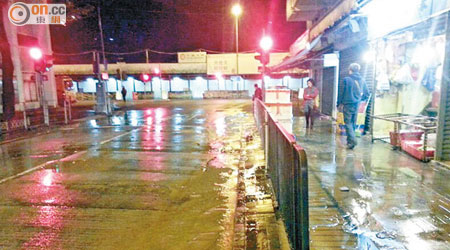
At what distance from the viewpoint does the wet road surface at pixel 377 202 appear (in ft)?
11.9

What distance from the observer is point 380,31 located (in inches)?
341

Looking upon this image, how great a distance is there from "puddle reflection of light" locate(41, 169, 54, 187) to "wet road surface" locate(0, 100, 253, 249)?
0.8 inches

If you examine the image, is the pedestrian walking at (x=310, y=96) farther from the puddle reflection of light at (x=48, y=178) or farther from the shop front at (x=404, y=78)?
the puddle reflection of light at (x=48, y=178)

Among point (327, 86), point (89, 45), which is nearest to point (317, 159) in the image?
point (327, 86)

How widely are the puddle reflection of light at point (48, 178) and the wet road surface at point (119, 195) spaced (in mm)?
21

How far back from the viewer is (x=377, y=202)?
4629 mm

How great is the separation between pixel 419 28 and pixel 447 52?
2025 millimetres

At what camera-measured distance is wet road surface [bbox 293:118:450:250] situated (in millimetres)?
3625

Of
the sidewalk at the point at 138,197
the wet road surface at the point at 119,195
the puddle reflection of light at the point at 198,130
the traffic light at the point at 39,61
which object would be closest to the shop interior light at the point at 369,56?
the sidewalk at the point at 138,197

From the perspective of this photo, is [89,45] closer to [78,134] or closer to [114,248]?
[78,134]

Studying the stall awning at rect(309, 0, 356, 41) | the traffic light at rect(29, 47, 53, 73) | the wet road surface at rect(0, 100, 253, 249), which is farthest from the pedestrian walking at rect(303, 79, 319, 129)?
the traffic light at rect(29, 47, 53, 73)

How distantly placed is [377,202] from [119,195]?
428 centimetres

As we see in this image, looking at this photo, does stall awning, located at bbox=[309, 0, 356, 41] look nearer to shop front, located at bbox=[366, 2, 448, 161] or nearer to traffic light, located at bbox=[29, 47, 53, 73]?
shop front, located at bbox=[366, 2, 448, 161]

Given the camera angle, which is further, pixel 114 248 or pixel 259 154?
pixel 259 154
